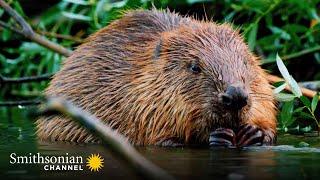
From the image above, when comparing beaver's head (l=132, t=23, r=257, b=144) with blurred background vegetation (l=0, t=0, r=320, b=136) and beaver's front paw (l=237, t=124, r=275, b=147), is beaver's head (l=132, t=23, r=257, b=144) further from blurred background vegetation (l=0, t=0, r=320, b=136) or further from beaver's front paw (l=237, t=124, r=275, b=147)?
blurred background vegetation (l=0, t=0, r=320, b=136)

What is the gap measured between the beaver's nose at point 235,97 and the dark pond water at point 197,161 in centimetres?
20

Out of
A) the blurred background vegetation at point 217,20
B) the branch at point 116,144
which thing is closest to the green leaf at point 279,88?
the blurred background vegetation at point 217,20

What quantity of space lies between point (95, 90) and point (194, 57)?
27.2 inches

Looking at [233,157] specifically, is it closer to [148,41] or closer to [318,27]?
[148,41]

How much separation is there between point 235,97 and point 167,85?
0.57m

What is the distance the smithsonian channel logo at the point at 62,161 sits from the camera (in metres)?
2.99

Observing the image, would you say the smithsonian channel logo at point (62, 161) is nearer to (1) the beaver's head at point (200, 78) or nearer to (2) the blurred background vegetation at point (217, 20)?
(1) the beaver's head at point (200, 78)

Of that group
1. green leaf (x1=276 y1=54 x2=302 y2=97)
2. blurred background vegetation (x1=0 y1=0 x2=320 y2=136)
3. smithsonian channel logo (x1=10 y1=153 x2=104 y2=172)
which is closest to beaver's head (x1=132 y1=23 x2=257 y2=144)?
green leaf (x1=276 y1=54 x2=302 y2=97)

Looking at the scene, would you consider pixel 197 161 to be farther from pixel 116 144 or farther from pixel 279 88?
pixel 116 144

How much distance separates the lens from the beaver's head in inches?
146

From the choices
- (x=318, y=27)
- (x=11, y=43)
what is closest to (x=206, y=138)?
(x=318, y=27)

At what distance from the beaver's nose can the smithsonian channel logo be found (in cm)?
61

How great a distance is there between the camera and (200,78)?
12.8ft

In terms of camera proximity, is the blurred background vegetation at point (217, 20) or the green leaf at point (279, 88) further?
the blurred background vegetation at point (217, 20)
